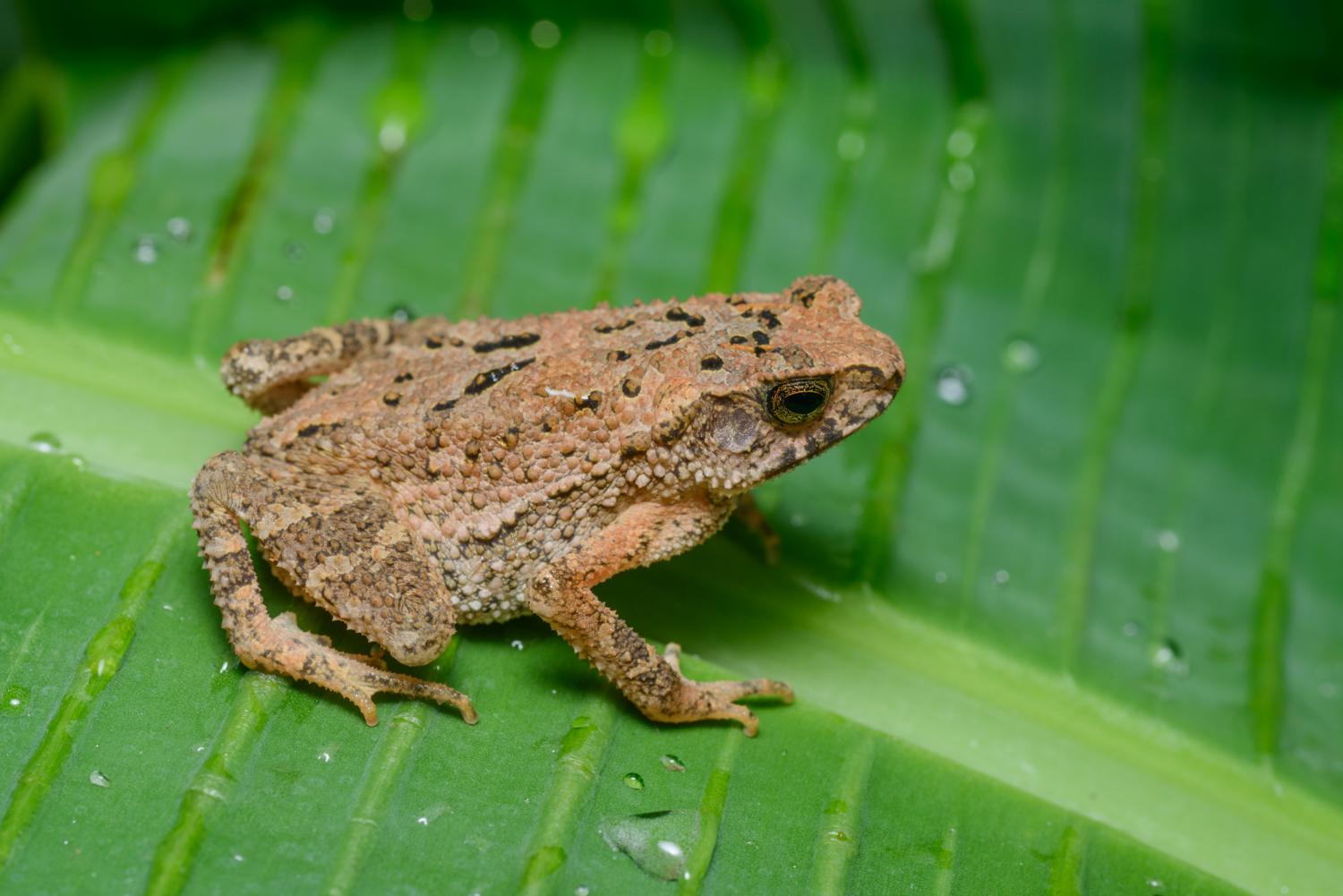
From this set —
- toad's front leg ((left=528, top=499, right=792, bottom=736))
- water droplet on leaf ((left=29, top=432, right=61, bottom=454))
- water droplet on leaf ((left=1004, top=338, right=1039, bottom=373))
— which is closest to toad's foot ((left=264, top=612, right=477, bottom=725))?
toad's front leg ((left=528, top=499, right=792, bottom=736))

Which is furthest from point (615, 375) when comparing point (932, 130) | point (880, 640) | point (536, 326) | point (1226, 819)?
point (1226, 819)

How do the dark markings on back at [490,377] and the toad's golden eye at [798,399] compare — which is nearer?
the toad's golden eye at [798,399]

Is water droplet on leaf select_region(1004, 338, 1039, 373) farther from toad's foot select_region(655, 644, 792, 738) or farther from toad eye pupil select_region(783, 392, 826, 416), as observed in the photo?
toad's foot select_region(655, 644, 792, 738)

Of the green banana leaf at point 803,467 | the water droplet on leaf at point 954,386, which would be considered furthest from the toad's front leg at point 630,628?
the water droplet on leaf at point 954,386

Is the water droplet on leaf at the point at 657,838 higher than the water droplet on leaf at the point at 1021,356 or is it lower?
lower

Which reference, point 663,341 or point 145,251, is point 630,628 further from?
point 145,251

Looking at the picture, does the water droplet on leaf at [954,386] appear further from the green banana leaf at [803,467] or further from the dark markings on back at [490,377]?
the dark markings on back at [490,377]

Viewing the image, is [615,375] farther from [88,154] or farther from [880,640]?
[88,154]

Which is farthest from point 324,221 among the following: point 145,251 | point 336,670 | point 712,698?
point 712,698
